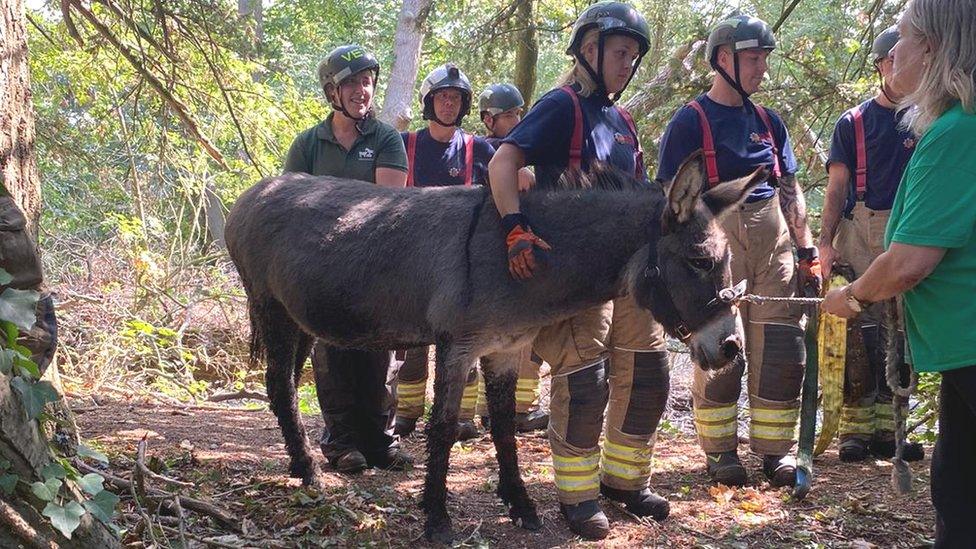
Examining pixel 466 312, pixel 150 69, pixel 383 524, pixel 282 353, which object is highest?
pixel 150 69

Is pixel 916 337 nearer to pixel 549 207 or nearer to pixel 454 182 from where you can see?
pixel 549 207

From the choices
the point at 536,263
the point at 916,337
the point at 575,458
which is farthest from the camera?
the point at 575,458

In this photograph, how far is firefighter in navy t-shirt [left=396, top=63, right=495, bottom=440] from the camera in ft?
21.0

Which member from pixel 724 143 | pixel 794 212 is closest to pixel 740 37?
pixel 724 143

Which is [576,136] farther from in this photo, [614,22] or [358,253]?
[358,253]

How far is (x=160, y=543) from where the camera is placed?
10.7 feet

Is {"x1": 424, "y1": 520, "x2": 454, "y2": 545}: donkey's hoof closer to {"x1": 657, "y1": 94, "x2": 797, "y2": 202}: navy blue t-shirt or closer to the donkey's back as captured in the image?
the donkey's back

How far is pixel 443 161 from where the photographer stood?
6438mm

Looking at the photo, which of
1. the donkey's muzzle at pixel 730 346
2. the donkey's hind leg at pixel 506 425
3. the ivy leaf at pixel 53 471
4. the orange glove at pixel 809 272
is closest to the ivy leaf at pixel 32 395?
the ivy leaf at pixel 53 471

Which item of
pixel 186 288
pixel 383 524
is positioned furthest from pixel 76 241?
pixel 383 524

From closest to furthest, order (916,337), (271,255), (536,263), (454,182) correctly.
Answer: (916,337) → (536,263) → (271,255) → (454,182)

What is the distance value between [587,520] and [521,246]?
1.45m

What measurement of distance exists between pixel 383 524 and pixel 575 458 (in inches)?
40.2

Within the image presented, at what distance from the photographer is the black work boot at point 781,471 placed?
197 inches
